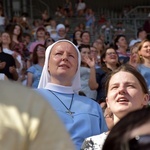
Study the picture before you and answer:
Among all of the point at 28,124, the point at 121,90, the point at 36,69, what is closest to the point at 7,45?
the point at 36,69

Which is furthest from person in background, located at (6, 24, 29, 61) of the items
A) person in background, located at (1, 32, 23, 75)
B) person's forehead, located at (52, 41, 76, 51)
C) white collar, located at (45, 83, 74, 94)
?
white collar, located at (45, 83, 74, 94)

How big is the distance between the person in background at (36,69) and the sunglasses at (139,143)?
4756 mm

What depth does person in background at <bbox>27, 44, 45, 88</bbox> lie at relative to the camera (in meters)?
6.22

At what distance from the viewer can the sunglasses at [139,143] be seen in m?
1.35

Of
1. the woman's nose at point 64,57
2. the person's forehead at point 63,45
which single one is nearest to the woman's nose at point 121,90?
the woman's nose at point 64,57

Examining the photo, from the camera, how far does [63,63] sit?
3785mm

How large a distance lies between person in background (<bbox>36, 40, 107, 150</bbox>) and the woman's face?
26 centimetres

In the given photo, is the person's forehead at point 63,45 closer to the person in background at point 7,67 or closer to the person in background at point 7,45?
the person in background at point 7,67

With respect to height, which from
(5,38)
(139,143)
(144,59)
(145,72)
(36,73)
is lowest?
(36,73)

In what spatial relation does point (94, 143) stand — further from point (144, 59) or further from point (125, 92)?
point (144, 59)

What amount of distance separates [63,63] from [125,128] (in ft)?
7.83

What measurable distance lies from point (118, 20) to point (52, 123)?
51.1 feet

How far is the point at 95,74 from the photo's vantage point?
598 cm

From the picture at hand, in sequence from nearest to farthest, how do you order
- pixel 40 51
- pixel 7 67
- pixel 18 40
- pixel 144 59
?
pixel 144 59 < pixel 7 67 < pixel 40 51 < pixel 18 40
